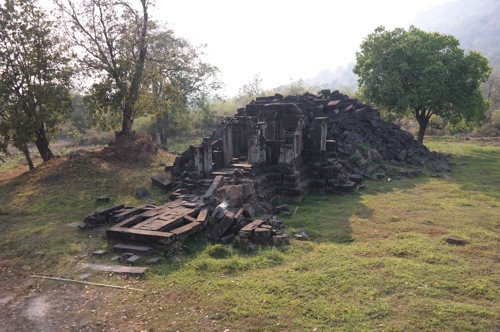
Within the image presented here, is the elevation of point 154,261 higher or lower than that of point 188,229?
lower

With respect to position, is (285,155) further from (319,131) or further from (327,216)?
(327,216)

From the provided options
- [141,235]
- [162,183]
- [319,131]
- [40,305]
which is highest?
[319,131]

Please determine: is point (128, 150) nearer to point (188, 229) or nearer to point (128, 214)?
point (128, 214)

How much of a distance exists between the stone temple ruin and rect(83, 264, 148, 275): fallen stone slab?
2.88 ft

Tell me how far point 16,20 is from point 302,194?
15332mm

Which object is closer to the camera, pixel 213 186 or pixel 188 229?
pixel 188 229

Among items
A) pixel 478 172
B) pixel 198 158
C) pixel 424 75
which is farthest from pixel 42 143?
pixel 424 75

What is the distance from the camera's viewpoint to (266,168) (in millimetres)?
12750

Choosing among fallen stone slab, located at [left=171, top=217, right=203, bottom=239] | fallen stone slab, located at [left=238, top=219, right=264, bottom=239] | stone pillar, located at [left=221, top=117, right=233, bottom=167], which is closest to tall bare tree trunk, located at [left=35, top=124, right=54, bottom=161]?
stone pillar, located at [left=221, top=117, right=233, bottom=167]

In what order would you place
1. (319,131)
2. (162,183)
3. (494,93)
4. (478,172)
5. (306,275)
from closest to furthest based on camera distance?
(306,275) → (162,183) → (319,131) → (478,172) → (494,93)

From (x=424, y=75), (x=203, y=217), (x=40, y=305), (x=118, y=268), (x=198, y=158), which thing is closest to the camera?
(x=40, y=305)

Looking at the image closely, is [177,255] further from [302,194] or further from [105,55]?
[105,55]

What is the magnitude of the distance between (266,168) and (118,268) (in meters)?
6.95

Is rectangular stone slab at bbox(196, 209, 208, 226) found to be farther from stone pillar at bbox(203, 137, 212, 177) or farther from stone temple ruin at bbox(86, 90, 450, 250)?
stone pillar at bbox(203, 137, 212, 177)
